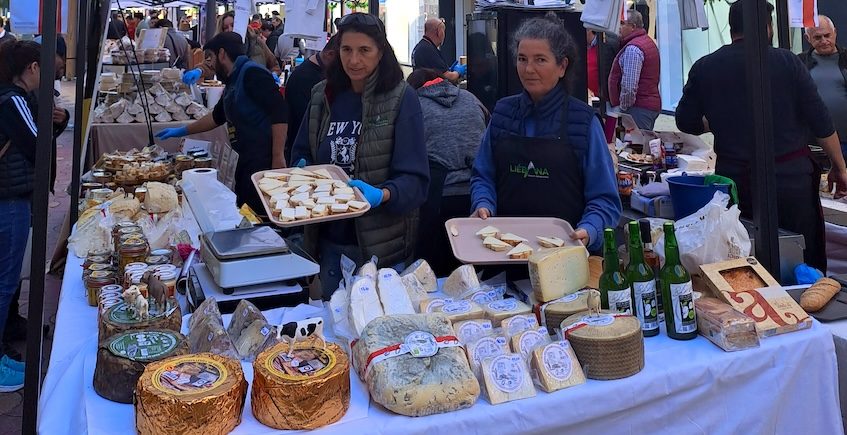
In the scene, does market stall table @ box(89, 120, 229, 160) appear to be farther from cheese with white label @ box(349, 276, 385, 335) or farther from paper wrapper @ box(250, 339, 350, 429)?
paper wrapper @ box(250, 339, 350, 429)

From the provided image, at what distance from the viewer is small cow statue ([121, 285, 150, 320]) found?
1876 millimetres

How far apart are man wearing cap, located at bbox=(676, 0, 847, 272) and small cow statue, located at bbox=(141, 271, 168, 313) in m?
2.74

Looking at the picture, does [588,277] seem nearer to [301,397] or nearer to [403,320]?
[403,320]

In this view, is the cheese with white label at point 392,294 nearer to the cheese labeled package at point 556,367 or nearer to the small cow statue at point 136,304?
the cheese labeled package at point 556,367

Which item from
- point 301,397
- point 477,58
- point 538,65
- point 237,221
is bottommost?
point 301,397

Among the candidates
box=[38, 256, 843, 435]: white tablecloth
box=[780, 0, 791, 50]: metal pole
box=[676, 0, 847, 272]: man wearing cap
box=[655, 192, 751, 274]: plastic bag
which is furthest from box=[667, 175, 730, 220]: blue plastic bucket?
box=[780, 0, 791, 50]: metal pole

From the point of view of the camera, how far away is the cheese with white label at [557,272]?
6.70 feet

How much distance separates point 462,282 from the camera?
2217mm

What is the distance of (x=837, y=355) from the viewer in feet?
7.00

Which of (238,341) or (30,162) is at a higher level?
(30,162)

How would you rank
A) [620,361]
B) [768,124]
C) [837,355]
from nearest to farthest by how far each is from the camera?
[620,361], [837,355], [768,124]

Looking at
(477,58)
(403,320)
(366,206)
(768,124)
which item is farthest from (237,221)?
(477,58)

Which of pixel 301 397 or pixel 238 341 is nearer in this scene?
pixel 301 397

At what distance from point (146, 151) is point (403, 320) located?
12.3ft
